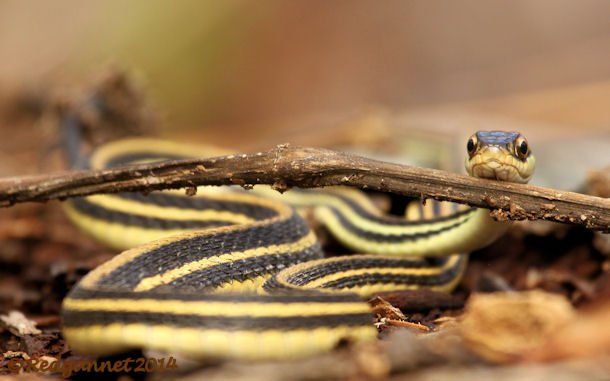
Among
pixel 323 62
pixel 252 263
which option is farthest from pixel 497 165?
pixel 323 62

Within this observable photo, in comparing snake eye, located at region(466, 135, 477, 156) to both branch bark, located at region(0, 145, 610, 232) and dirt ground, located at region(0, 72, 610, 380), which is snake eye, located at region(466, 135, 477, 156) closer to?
branch bark, located at region(0, 145, 610, 232)

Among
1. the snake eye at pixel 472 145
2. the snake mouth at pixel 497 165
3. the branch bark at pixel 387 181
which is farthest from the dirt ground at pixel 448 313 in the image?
the snake eye at pixel 472 145

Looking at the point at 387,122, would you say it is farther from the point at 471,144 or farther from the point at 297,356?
the point at 297,356

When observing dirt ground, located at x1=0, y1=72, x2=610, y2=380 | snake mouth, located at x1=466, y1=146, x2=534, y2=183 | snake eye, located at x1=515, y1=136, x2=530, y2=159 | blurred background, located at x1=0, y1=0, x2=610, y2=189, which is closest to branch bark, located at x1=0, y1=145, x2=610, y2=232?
snake mouth, located at x1=466, y1=146, x2=534, y2=183

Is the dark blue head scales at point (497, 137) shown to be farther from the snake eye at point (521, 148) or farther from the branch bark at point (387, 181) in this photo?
the branch bark at point (387, 181)

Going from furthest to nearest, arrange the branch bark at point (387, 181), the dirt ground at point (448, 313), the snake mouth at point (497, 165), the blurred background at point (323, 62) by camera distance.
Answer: the blurred background at point (323, 62)
the snake mouth at point (497, 165)
the branch bark at point (387, 181)
the dirt ground at point (448, 313)

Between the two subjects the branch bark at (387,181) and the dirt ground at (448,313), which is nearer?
the dirt ground at (448,313)
